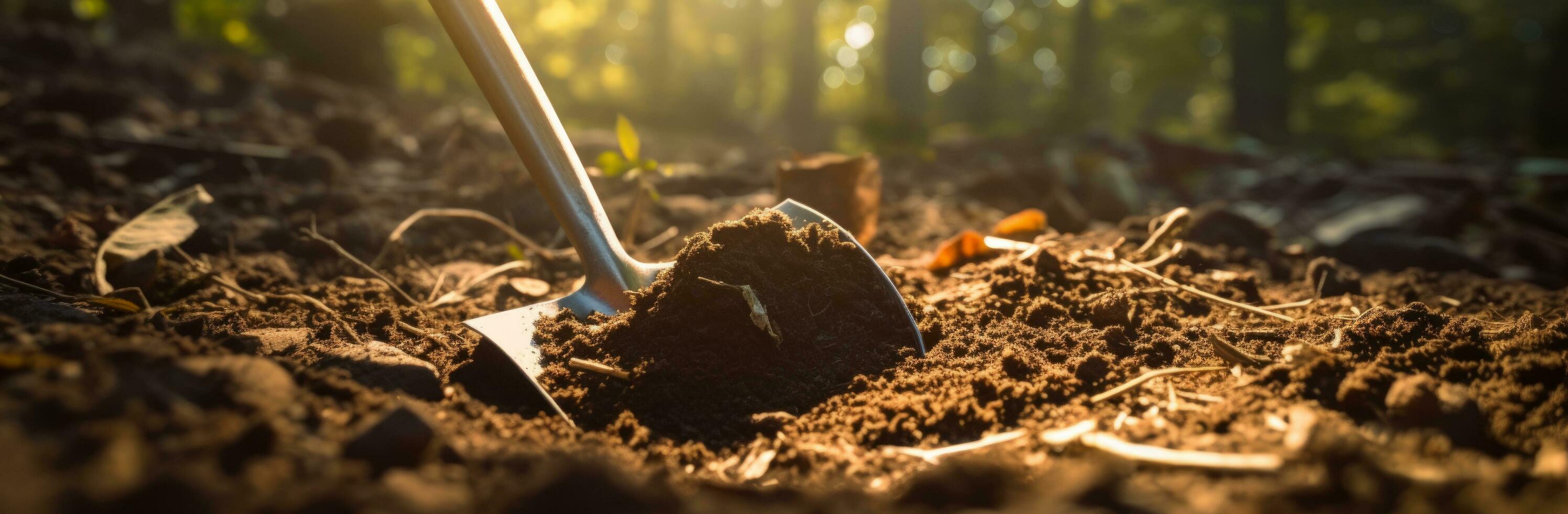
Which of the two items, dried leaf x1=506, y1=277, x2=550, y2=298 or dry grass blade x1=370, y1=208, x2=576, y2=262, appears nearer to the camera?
dried leaf x1=506, y1=277, x2=550, y2=298

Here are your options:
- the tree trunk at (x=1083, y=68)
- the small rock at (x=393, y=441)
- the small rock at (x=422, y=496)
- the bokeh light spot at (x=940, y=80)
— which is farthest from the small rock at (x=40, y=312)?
the bokeh light spot at (x=940, y=80)

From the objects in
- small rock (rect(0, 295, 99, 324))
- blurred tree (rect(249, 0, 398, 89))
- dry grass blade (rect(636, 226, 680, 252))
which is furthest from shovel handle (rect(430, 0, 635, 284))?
blurred tree (rect(249, 0, 398, 89))

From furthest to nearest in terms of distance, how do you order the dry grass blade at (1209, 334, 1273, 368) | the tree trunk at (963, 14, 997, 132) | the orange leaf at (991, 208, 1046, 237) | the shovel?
the tree trunk at (963, 14, 997, 132), the orange leaf at (991, 208, 1046, 237), the shovel, the dry grass blade at (1209, 334, 1273, 368)

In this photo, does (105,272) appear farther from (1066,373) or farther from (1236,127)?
(1236,127)

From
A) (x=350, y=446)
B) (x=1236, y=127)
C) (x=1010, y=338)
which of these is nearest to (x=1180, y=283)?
(x=1010, y=338)

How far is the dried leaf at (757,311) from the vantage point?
5.45ft

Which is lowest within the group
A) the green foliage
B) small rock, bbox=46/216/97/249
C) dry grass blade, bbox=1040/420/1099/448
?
dry grass blade, bbox=1040/420/1099/448

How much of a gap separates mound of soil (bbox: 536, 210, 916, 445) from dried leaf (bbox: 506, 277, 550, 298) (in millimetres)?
547

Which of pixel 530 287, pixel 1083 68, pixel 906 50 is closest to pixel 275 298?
pixel 530 287

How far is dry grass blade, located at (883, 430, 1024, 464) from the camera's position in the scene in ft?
4.46

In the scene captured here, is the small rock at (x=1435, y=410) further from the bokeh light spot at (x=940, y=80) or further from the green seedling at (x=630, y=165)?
the bokeh light spot at (x=940, y=80)

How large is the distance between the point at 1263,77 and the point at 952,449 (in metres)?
13.0

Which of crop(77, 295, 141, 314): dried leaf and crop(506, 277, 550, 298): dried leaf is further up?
crop(77, 295, 141, 314): dried leaf

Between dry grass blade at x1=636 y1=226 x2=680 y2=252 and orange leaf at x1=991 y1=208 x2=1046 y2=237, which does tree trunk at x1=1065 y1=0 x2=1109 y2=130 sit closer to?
orange leaf at x1=991 y1=208 x2=1046 y2=237
